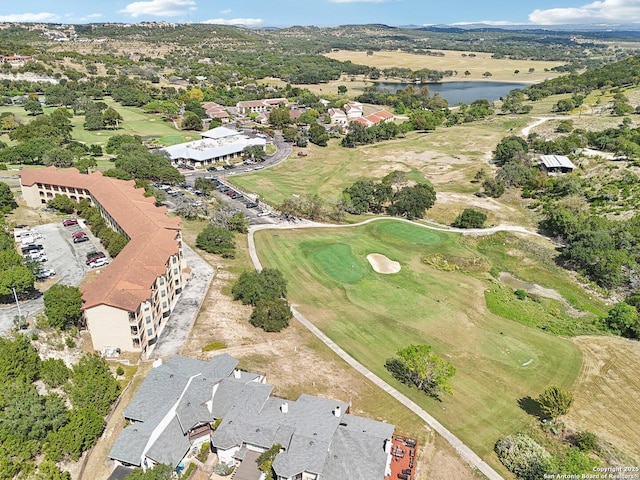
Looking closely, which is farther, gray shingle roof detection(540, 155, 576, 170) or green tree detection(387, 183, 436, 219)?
gray shingle roof detection(540, 155, 576, 170)

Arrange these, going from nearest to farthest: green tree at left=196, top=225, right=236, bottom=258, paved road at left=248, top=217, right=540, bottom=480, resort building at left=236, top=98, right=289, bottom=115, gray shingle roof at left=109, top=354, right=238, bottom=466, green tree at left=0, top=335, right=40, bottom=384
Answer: gray shingle roof at left=109, top=354, right=238, bottom=466 → paved road at left=248, top=217, right=540, bottom=480 → green tree at left=0, top=335, right=40, bottom=384 → green tree at left=196, top=225, right=236, bottom=258 → resort building at left=236, top=98, right=289, bottom=115

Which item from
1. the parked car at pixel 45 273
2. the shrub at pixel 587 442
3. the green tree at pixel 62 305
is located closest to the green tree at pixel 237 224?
the parked car at pixel 45 273

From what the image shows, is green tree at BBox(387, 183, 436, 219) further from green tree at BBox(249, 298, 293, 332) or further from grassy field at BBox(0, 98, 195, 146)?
grassy field at BBox(0, 98, 195, 146)

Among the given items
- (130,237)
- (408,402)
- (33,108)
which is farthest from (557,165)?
(33,108)

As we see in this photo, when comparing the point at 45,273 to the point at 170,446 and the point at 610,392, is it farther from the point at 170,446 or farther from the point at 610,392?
the point at 610,392

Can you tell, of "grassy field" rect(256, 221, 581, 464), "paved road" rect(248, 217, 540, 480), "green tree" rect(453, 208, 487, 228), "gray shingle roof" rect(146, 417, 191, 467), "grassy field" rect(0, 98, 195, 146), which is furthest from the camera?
"grassy field" rect(0, 98, 195, 146)

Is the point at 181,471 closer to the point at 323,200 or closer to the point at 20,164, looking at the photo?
the point at 323,200

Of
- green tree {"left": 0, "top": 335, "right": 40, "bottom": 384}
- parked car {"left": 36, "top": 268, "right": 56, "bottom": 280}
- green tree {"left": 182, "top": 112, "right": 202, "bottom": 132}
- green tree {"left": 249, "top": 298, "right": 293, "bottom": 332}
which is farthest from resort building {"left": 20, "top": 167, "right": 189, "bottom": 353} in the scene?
green tree {"left": 182, "top": 112, "right": 202, "bottom": 132}
